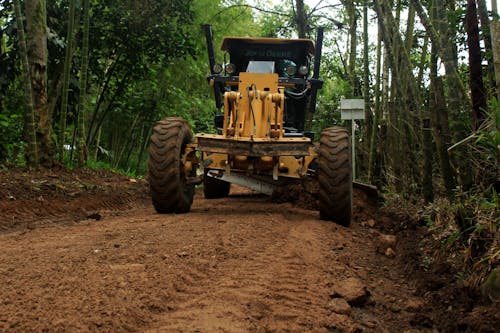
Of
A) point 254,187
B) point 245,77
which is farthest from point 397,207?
point 245,77

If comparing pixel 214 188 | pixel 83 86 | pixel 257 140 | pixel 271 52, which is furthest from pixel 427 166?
pixel 83 86

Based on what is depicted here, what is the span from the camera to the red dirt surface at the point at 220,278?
3521 mm

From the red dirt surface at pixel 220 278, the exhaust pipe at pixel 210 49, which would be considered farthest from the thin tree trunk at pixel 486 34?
the exhaust pipe at pixel 210 49

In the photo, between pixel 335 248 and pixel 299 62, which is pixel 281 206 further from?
pixel 335 248

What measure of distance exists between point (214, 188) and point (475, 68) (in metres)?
6.00

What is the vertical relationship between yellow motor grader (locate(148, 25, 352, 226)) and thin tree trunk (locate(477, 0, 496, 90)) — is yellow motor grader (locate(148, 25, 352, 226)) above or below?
below

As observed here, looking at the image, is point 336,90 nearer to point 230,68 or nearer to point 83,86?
point 83,86

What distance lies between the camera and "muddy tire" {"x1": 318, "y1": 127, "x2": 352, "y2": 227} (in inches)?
303

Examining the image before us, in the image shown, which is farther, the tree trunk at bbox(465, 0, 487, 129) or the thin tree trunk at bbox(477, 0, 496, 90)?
the thin tree trunk at bbox(477, 0, 496, 90)

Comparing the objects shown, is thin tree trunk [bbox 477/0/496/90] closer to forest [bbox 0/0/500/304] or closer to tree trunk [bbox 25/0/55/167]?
forest [bbox 0/0/500/304]

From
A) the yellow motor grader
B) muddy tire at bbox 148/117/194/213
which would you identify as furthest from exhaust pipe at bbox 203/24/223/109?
muddy tire at bbox 148/117/194/213

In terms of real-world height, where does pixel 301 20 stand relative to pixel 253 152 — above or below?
above

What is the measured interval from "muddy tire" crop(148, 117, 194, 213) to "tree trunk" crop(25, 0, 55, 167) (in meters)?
3.76

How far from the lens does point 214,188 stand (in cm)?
1146
